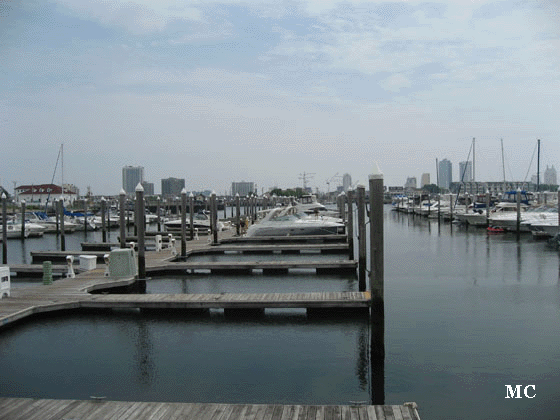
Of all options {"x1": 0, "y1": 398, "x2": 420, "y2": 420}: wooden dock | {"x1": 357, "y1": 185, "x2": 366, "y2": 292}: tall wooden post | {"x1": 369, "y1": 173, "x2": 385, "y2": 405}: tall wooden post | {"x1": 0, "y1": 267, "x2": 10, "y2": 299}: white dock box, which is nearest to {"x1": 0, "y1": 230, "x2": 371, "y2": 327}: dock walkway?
{"x1": 0, "y1": 267, "x2": 10, "y2": 299}: white dock box

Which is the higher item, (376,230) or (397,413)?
(376,230)

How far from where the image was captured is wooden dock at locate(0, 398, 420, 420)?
255 inches

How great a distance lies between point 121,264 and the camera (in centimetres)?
1708

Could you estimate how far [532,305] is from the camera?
15.8 m

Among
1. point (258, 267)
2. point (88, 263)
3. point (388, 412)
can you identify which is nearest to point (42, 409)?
point (388, 412)

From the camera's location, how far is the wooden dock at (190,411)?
6488mm

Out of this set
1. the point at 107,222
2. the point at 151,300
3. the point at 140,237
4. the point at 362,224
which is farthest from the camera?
the point at 107,222

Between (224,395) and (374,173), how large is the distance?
5262 mm

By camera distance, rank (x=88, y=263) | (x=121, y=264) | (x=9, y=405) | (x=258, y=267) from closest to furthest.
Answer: (x=9, y=405)
(x=121, y=264)
(x=88, y=263)
(x=258, y=267)

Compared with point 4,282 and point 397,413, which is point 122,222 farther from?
point 397,413

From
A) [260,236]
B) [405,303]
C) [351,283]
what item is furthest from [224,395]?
[260,236]

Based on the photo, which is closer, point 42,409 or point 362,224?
point 42,409

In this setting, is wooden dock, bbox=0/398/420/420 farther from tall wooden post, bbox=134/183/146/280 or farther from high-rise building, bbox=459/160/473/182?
high-rise building, bbox=459/160/473/182

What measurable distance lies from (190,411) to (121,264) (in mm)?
11273
